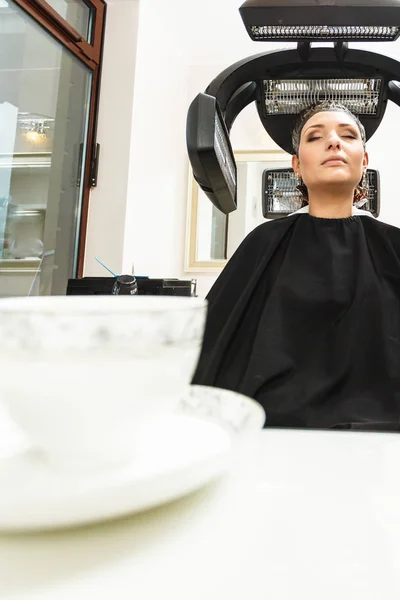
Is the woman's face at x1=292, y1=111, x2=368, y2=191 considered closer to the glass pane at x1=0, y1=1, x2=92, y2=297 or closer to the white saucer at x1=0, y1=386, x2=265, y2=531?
the white saucer at x1=0, y1=386, x2=265, y2=531

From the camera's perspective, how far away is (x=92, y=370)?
192 millimetres

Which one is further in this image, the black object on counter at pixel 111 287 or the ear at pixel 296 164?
the black object on counter at pixel 111 287

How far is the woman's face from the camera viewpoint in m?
1.21

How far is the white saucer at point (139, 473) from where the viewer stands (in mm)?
163

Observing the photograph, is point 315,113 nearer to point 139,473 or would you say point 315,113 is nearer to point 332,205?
point 332,205

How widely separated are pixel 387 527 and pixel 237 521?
0.07 meters

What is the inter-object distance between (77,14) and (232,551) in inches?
119

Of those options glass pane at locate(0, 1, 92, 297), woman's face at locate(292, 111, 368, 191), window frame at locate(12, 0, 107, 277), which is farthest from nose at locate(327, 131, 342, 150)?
window frame at locate(12, 0, 107, 277)

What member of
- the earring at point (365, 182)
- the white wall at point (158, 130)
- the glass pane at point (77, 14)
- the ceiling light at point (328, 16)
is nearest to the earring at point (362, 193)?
the earring at point (365, 182)

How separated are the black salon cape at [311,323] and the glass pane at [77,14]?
6.64 feet

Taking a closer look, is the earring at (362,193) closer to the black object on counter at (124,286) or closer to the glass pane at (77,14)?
the black object on counter at (124,286)

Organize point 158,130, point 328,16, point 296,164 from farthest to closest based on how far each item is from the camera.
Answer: point 158,130 → point 296,164 → point 328,16

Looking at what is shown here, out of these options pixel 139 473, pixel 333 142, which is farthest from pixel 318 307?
pixel 139 473

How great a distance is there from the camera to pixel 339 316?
95cm
